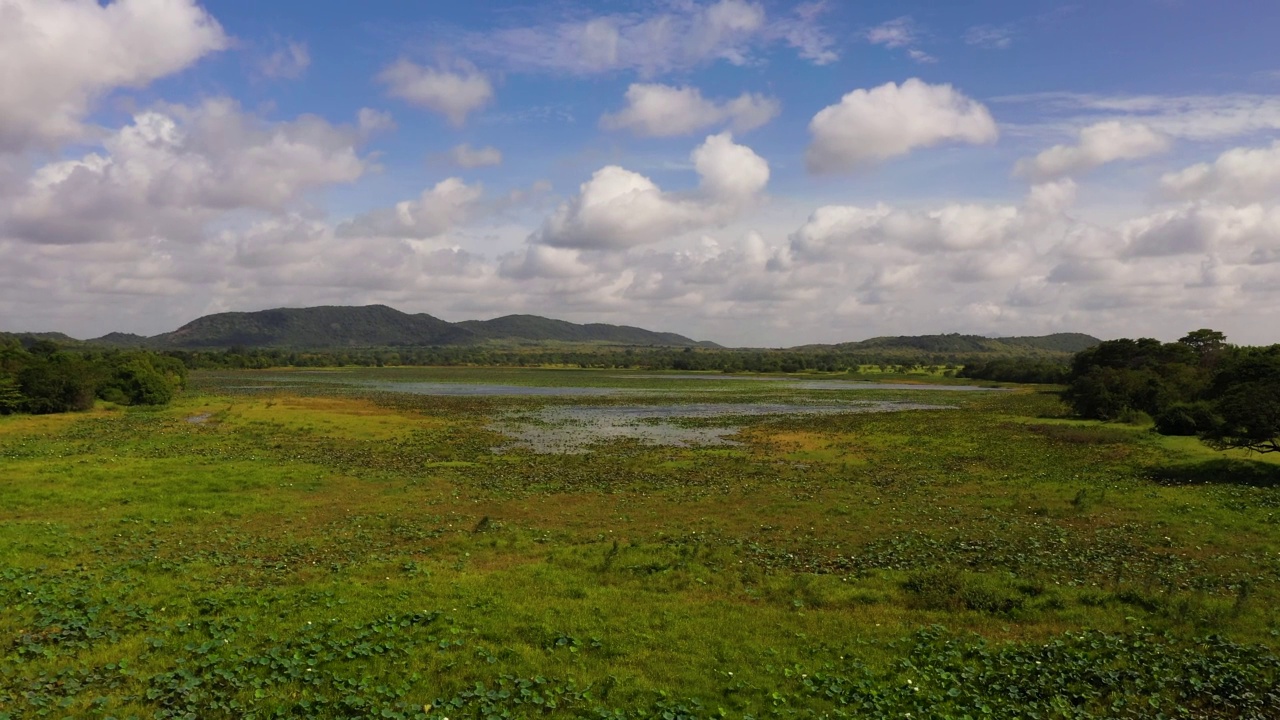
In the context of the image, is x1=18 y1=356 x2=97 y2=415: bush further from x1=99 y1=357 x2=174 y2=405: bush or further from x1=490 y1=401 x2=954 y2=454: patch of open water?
x1=490 y1=401 x2=954 y2=454: patch of open water

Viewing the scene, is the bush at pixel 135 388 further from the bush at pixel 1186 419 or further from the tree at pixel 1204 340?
the tree at pixel 1204 340

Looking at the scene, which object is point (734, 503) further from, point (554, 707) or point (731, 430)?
point (731, 430)

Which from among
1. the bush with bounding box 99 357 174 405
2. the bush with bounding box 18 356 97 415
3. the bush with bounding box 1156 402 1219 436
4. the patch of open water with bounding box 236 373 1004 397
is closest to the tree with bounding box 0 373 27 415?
the bush with bounding box 18 356 97 415

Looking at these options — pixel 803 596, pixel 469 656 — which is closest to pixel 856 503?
pixel 803 596

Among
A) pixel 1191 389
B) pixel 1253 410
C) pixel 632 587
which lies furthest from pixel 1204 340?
pixel 632 587

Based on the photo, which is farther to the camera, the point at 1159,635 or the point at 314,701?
the point at 1159,635

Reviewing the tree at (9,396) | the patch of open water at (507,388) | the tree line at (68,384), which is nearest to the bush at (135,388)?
the tree line at (68,384)
